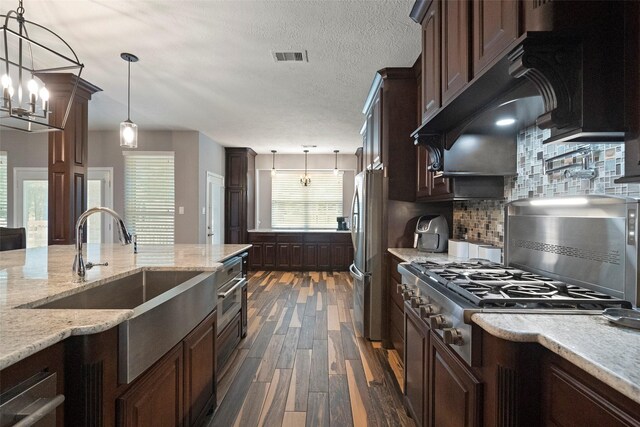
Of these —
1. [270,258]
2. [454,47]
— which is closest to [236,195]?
[270,258]

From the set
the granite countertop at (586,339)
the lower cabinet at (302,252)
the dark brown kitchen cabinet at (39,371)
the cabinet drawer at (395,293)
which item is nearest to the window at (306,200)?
the lower cabinet at (302,252)

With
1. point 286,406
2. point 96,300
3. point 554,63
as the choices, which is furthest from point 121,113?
point 554,63

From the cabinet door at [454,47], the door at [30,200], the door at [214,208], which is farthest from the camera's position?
the door at [214,208]

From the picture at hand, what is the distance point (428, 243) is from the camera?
2916 millimetres

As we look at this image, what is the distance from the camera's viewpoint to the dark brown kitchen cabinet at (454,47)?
147 cm

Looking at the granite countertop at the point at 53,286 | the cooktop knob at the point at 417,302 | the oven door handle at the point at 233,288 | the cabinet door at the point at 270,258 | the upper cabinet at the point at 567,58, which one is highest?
the upper cabinet at the point at 567,58

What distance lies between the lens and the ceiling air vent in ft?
9.25

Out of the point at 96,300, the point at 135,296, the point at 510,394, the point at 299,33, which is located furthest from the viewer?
the point at 299,33

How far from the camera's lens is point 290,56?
2.87 m

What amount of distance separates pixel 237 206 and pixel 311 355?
4601 millimetres

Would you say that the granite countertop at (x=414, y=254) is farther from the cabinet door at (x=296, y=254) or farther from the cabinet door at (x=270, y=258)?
the cabinet door at (x=270, y=258)

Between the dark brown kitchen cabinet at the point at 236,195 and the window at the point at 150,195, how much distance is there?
1.35 m

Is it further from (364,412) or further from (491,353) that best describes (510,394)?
(364,412)

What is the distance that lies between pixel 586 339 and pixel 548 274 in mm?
896
